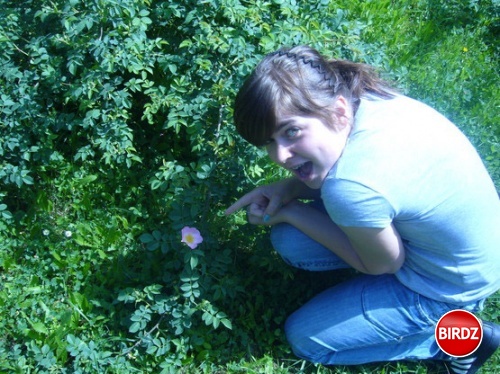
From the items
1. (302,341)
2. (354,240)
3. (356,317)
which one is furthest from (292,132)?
(302,341)

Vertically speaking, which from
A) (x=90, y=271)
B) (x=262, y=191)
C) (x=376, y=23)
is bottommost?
(x=90, y=271)

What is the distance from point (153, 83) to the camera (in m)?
2.59

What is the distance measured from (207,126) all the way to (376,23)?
4.94ft

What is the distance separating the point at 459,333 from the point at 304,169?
822mm

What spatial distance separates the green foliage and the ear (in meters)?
0.49

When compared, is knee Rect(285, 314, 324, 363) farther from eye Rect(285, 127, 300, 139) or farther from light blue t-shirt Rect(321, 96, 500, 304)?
eye Rect(285, 127, 300, 139)

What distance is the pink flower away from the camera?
226cm

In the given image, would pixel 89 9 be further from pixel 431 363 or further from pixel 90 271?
pixel 431 363

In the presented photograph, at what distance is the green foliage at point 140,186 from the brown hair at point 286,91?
390 mm

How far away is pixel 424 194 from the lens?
6.26ft

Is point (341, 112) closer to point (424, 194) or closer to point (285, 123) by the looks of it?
point (285, 123)

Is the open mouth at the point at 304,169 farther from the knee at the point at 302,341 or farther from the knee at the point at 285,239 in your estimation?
the knee at the point at 302,341

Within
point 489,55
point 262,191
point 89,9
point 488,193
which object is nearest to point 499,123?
point 489,55

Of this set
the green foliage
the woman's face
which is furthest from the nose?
the green foliage
